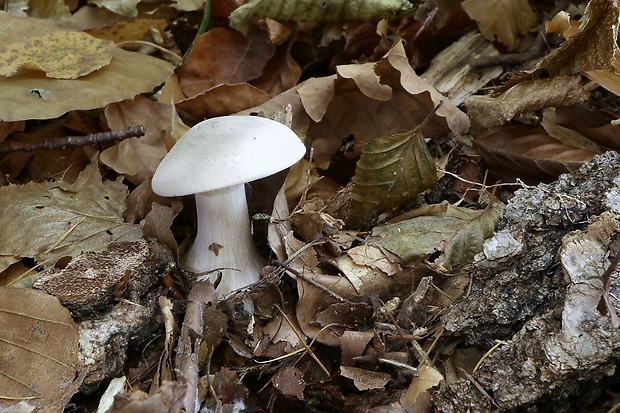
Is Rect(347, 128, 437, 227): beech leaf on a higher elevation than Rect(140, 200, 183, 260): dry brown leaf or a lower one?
higher

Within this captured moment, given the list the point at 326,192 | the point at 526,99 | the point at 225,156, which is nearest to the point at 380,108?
the point at 326,192

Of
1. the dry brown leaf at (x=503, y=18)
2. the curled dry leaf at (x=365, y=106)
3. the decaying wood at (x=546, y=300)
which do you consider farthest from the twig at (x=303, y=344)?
the dry brown leaf at (x=503, y=18)

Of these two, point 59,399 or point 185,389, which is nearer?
point 185,389

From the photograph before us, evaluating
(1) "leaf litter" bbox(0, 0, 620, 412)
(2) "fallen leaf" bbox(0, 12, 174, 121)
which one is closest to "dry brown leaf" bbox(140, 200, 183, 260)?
(1) "leaf litter" bbox(0, 0, 620, 412)

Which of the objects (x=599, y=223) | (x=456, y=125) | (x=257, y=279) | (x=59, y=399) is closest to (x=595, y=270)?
(x=599, y=223)

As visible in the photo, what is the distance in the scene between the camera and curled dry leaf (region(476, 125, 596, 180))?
1984mm

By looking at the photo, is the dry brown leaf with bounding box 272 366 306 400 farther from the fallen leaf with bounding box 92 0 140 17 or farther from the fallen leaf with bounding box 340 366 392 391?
the fallen leaf with bounding box 92 0 140 17

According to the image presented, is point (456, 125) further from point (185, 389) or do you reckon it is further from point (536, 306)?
point (185, 389)

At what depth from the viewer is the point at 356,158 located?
229 centimetres

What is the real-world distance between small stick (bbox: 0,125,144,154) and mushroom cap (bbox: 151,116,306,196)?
0.47m

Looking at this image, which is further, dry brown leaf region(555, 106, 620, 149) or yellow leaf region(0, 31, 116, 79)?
yellow leaf region(0, 31, 116, 79)

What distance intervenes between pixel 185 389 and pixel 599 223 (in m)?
1.10

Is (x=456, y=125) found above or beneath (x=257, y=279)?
above

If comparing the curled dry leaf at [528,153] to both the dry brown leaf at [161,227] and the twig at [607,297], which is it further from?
the dry brown leaf at [161,227]
